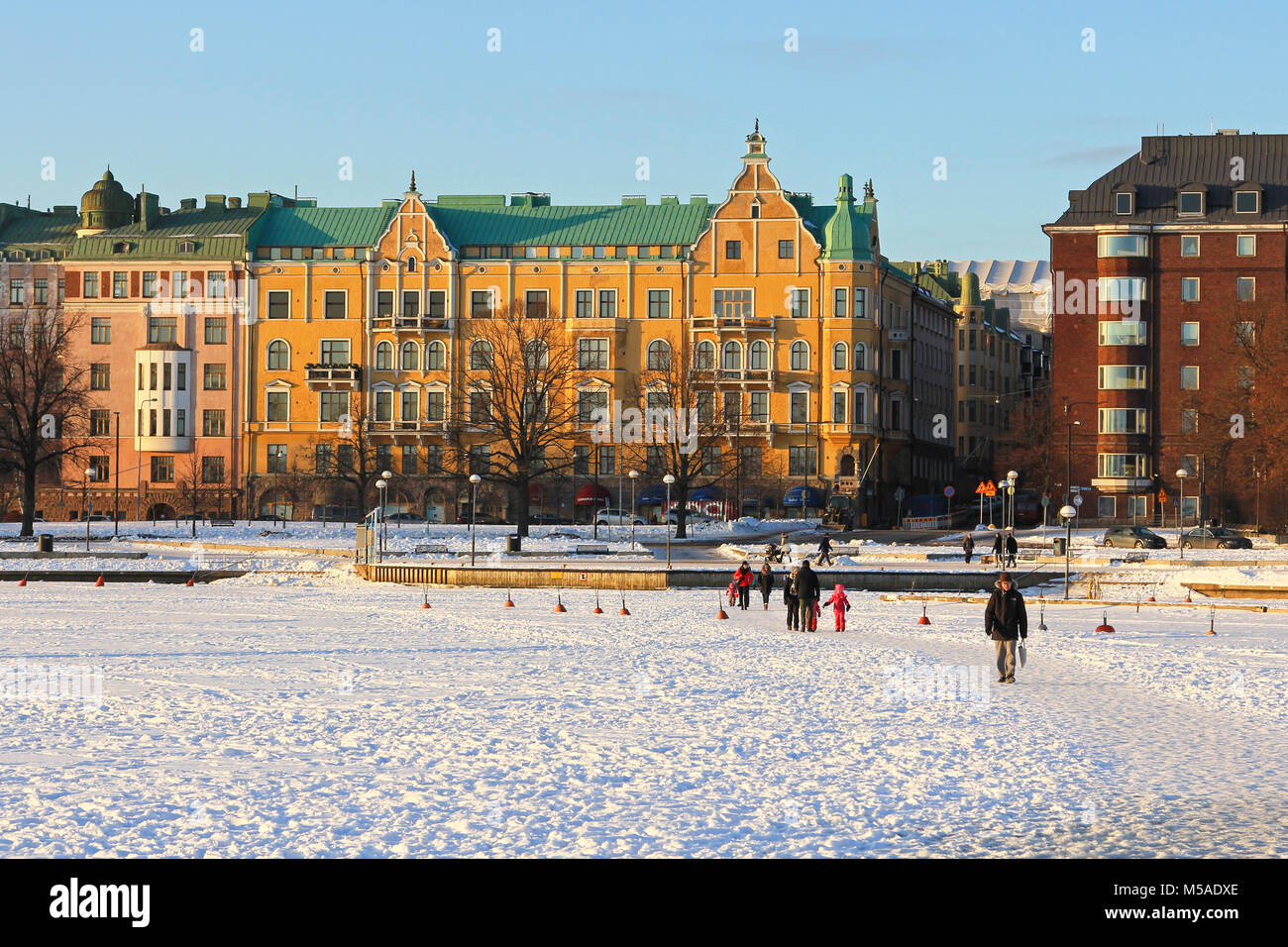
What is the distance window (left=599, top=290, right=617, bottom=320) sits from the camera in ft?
365

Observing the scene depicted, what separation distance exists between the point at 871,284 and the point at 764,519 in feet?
61.1

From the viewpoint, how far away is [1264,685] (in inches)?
1090

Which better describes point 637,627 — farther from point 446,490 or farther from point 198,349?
point 198,349

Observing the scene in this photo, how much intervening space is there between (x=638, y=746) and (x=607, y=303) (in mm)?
92234

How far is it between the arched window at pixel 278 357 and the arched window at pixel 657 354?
24.2m

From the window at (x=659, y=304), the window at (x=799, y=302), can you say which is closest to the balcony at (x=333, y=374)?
the window at (x=659, y=304)

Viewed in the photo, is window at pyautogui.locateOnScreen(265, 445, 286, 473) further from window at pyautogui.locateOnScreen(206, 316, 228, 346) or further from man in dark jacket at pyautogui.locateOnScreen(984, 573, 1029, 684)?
man in dark jacket at pyautogui.locateOnScreen(984, 573, 1029, 684)

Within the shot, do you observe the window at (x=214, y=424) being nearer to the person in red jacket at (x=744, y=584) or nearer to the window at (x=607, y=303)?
the window at (x=607, y=303)

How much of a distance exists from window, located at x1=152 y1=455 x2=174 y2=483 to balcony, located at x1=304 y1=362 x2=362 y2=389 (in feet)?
35.8

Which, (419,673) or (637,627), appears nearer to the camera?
(419,673)

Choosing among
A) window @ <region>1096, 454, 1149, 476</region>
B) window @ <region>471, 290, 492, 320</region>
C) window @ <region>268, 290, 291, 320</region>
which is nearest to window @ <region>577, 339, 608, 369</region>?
window @ <region>471, 290, 492, 320</region>

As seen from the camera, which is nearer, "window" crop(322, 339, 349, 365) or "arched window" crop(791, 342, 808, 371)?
"arched window" crop(791, 342, 808, 371)

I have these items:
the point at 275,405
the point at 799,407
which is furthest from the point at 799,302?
the point at 275,405
